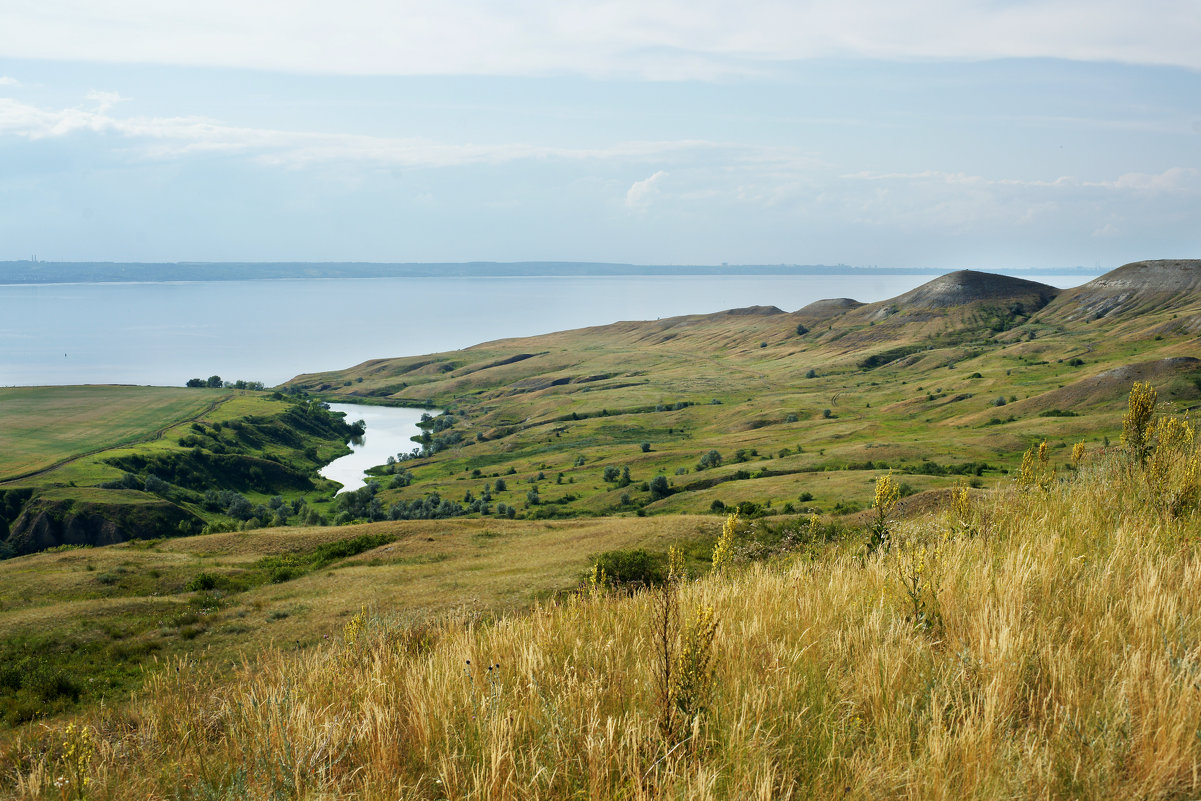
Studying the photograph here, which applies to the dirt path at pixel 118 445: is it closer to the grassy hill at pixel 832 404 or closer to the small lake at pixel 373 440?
the small lake at pixel 373 440

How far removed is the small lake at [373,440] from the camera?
13038 cm

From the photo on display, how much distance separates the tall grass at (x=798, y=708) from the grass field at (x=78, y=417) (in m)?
118

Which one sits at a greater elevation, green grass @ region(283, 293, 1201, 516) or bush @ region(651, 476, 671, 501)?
green grass @ region(283, 293, 1201, 516)

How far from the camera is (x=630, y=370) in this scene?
188 m

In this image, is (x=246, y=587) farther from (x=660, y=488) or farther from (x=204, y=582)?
(x=660, y=488)

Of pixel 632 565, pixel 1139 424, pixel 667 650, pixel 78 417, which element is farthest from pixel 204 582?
pixel 78 417

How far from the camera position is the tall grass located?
3193 millimetres

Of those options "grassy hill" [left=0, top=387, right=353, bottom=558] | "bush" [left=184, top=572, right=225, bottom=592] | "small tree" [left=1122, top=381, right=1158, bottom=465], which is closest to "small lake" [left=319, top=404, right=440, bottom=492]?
"grassy hill" [left=0, top=387, right=353, bottom=558]

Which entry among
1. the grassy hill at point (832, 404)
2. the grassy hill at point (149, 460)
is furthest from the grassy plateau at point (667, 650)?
the grassy hill at point (149, 460)

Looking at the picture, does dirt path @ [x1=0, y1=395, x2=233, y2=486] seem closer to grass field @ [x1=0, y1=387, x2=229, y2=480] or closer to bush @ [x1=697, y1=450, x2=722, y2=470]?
grass field @ [x1=0, y1=387, x2=229, y2=480]

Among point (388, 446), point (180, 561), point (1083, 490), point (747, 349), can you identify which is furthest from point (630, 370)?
point (1083, 490)

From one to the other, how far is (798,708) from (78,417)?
16096 centimetres

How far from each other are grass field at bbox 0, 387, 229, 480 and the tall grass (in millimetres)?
118410

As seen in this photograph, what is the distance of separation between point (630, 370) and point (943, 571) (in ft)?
600
